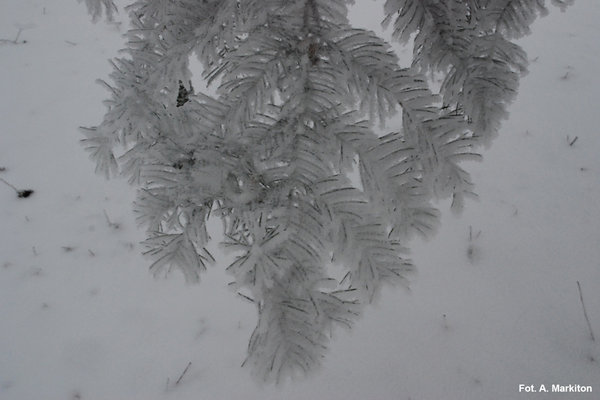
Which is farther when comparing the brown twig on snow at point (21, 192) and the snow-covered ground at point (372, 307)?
the brown twig on snow at point (21, 192)

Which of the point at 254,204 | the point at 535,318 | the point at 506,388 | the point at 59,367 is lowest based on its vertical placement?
the point at 59,367

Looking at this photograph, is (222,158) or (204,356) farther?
(204,356)

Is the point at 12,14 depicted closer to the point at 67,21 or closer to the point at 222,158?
the point at 67,21

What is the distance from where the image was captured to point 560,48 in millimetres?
4344

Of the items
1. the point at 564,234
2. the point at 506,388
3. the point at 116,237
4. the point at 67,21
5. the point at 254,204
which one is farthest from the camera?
the point at 67,21

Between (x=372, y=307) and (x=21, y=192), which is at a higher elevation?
(x=372, y=307)

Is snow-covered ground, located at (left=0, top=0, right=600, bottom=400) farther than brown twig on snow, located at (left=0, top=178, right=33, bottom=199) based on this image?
No

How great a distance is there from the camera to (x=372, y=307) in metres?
1.91

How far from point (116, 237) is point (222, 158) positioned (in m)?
2.38

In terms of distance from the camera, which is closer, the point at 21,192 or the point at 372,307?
the point at 372,307

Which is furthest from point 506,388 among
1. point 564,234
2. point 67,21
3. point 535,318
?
point 67,21

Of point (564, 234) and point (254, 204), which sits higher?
point (564, 234)

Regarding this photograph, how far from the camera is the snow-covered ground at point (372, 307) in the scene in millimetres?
2287

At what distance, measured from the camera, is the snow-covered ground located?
2.29m
